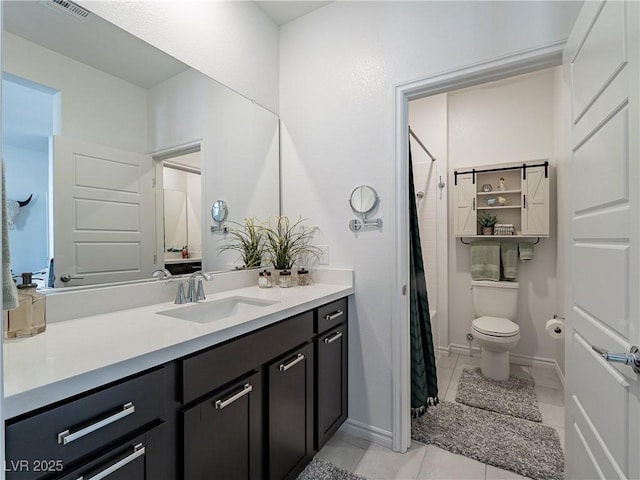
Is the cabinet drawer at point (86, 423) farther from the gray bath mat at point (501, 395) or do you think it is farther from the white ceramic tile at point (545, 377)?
the white ceramic tile at point (545, 377)

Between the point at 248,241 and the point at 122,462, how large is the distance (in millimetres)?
1385

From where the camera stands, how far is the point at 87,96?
127cm

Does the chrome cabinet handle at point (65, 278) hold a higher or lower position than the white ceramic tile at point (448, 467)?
higher

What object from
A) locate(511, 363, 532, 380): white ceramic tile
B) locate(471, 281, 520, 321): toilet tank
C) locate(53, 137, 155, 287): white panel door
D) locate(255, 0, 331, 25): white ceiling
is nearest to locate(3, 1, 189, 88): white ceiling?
locate(53, 137, 155, 287): white panel door

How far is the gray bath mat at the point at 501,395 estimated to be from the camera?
2115 millimetres

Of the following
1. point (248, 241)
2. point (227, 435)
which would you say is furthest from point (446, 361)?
point (227, 435)

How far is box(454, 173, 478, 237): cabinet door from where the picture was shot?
9.71 ft

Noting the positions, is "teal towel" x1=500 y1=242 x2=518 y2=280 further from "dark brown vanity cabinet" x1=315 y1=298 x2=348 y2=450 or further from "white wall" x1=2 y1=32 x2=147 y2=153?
"white wall" x1=2 y1=32 x2=147 y2=153

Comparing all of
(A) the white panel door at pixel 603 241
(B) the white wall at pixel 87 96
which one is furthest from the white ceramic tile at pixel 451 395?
(B) the white wall at pixel 87 96

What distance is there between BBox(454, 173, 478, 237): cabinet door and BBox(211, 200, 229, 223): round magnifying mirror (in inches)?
86.7

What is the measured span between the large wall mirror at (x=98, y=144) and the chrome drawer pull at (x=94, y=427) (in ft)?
2.28

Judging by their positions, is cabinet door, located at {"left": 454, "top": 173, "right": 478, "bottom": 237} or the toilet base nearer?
the toilet base

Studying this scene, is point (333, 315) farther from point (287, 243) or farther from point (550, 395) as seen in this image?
point (550, 395)

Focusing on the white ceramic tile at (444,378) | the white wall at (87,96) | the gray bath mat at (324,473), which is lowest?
the white ceramic tile at (444,378)
